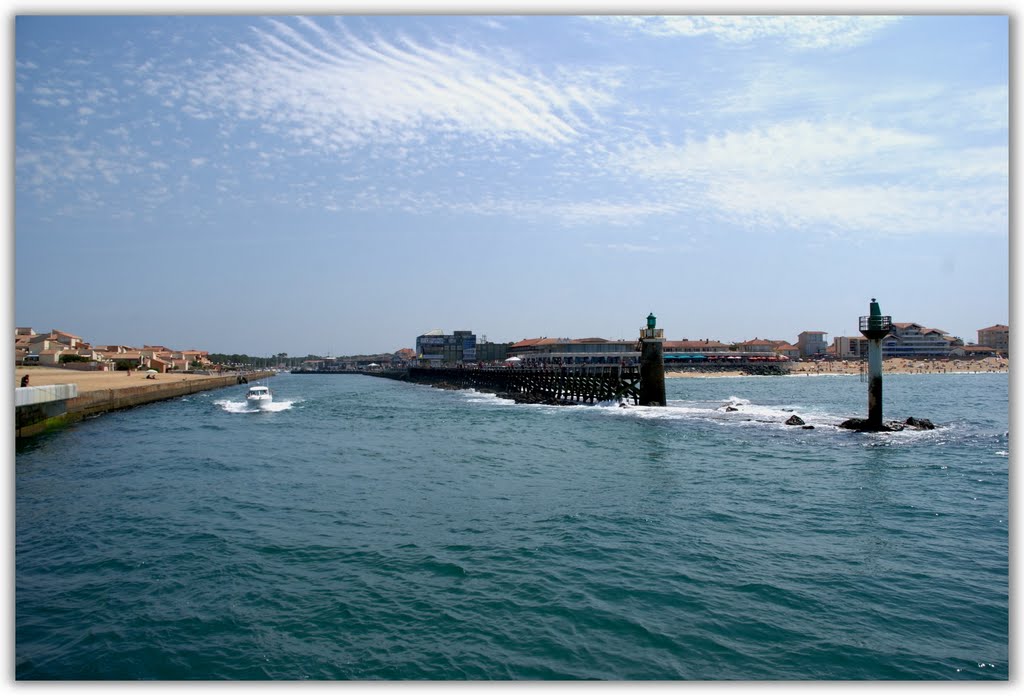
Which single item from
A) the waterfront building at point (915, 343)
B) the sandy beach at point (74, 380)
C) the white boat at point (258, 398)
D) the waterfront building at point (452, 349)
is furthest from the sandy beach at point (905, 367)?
the sandy beach at point (74, 380)

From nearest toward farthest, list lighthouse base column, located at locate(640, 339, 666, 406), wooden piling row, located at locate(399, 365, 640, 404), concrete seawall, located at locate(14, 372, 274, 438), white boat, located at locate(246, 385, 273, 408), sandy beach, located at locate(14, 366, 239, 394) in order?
concrete seawall, located at locate(14, 372, 274, 438), lighthouse base column, located at locate(640, 339, 666, 406), sandy beach, located at locate(14, 366, 239, 394), wooden piling row, located at locate(399, 365, 640, 404), white boat, located at locate(246, 385, 273, 408)

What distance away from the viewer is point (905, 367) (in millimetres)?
132625

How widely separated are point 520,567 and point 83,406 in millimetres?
37043

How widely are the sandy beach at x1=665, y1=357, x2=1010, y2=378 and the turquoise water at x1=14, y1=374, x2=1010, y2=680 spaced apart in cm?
11519

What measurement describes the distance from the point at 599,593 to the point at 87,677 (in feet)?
20.8

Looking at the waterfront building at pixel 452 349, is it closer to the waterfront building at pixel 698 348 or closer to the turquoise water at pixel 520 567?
the waterfront building at pixel 698 348

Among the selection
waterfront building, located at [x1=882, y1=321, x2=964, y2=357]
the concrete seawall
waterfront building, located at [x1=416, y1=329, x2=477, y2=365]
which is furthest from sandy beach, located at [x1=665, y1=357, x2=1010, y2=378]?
the concrete seawall

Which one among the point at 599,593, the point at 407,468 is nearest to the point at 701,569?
the point at 599,593

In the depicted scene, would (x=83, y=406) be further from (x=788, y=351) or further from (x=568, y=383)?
(x=788, y=351)

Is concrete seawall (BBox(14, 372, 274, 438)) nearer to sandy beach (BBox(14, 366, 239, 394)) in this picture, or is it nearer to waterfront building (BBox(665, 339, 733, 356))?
sandy beach (BBox(14, 366, 239, 394))

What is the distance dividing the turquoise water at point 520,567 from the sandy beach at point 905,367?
11519 centimetres

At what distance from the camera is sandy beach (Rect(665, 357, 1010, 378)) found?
12888 centimetres

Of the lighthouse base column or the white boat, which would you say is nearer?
the lighthouse base column

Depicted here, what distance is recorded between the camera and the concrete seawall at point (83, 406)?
93.2 ft
